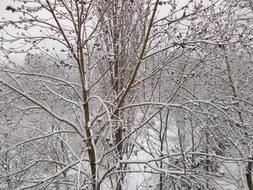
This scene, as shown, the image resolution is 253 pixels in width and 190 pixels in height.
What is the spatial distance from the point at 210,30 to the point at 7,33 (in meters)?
2.72

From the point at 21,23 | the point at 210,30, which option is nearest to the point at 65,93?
the point at 21,23

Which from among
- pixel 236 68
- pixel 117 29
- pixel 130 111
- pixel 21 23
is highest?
pixel 236 68

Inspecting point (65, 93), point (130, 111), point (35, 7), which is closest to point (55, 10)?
point (35, 7)

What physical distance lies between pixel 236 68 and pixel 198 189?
40.3ft

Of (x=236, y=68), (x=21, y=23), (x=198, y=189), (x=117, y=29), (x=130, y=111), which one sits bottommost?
(x=198, y=189)

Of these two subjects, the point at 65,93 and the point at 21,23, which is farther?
the point at 65,93

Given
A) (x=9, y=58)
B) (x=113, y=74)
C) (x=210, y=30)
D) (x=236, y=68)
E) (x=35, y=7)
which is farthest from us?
(x=236, y=68)

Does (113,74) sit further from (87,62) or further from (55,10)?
(55,10)

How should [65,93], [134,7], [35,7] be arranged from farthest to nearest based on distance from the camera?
1. [65,93]
2. [134,7]
3. [35,7]

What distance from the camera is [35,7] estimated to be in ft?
12.0

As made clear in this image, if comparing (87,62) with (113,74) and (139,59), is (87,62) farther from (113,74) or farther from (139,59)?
(139,59)

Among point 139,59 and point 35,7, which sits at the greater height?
point 35,7

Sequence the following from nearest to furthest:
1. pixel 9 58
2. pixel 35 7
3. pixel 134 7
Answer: pixel 35 7, pixel 9 58, pixel 134 7

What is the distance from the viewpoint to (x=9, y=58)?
158 inches
